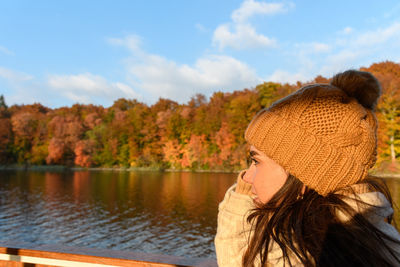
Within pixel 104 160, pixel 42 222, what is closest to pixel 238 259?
pixel 42 222

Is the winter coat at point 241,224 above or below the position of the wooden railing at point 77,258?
above

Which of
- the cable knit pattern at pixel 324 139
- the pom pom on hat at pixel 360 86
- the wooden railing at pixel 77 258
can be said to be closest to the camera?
the cable knit pattern at pixel 324 139

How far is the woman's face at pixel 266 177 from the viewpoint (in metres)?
0.86

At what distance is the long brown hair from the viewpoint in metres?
0.65

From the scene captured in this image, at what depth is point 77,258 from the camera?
1481 millimetres

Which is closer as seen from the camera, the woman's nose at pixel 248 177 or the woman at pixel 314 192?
the woman at pixel 314 192

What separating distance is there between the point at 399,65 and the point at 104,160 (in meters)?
44.0

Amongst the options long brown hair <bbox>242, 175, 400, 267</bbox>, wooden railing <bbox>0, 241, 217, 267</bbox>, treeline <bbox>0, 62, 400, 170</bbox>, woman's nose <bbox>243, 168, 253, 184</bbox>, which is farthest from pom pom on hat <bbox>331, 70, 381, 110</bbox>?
treeline <bbox>0, 62, 400, 170</bbox>

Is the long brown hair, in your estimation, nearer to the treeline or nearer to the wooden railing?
the wooden railing

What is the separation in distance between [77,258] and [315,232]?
4.22 feet

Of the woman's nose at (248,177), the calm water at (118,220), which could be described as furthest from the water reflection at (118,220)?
the woman's nose at (248,177)

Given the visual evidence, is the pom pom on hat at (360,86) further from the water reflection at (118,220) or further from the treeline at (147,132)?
the treeline at (147,132)

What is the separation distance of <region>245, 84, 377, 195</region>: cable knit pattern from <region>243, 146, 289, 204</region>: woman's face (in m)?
0.04

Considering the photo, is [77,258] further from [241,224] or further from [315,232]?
[315,232]
